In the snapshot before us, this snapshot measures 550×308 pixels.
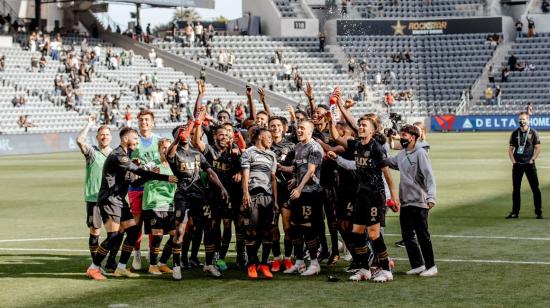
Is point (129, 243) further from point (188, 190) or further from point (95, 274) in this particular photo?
point (188, 190)

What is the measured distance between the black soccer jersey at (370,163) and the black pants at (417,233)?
62cm

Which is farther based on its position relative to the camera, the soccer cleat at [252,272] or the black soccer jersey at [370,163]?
the soccer cleat at [252,272]

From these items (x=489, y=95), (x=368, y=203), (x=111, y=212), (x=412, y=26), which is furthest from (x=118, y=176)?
(x=412, y=26)

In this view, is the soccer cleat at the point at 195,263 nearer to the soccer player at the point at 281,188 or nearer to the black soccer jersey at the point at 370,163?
the soccer player at the point at 281,188

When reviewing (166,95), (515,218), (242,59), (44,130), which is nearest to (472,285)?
(515,218)

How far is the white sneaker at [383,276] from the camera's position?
13383mm

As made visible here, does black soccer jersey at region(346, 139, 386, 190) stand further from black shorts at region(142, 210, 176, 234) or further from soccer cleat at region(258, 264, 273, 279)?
black shorts at region(142, 210, 176, 234)

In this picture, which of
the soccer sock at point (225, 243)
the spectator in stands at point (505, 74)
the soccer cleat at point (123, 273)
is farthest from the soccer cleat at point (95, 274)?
the spectator in stands at point (505, 74)

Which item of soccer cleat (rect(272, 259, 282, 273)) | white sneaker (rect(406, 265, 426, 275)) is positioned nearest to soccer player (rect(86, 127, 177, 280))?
soccer cleat (rect(272, 259, 282, 273))

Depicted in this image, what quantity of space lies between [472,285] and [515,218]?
8301 millimetres

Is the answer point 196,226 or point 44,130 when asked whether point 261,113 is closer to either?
point 196,226

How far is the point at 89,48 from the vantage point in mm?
68062

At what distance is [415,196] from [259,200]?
2136mm

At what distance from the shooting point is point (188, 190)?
1402cm
